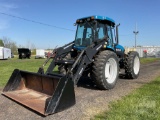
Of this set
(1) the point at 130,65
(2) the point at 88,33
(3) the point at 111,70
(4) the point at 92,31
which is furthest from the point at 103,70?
(1) the point at 130,65

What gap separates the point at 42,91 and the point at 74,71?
3.79 feet

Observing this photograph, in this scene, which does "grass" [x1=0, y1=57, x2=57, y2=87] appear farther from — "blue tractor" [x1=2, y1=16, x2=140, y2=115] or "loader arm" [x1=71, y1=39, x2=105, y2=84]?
"loader arm" [x1=71, y1=39, x2=105, y2=84]

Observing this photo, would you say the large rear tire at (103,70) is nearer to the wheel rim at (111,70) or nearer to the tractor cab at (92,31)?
the wheel rim at (111,70)

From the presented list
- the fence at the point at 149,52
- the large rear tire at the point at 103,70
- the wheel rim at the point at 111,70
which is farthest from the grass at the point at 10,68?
the fence at the point at 149,52

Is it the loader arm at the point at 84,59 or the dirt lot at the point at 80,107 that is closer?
the dirt lot at the point at 80,107

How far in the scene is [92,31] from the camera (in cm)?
758

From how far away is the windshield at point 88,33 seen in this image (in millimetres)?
7574

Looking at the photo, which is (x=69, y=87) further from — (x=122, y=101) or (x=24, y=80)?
(x=24, y=80)

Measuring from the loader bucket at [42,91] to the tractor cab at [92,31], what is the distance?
78.2 inches

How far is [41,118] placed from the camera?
4.54 m

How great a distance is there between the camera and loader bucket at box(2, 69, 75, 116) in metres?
4.82

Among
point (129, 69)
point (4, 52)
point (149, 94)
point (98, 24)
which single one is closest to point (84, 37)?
point (98, 24)

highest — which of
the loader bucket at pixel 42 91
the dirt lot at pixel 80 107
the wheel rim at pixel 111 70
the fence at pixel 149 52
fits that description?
the fence at pixel 149 52

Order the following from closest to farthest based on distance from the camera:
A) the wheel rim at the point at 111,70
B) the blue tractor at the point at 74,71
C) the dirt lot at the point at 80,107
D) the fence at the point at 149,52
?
the dirt lot at the point at 80,107 < the blue tractor at the point at 74,71 < the wheel rim at the point at 111,70 < the fence at the point at 149,52
